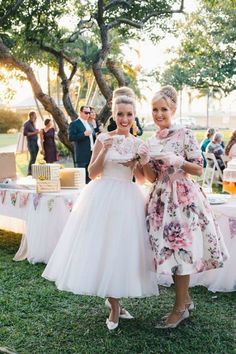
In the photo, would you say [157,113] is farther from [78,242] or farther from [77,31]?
[77,31]

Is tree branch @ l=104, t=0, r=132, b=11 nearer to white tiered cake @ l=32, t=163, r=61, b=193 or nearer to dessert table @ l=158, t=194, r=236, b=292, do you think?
white tiered cake @ l=32, t=163, r=61, b=193

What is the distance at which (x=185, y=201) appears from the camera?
3.20 metres

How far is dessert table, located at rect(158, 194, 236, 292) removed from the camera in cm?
402

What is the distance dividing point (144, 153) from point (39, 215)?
2105 mm

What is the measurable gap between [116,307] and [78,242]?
0.54m

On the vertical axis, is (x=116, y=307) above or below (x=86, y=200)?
below

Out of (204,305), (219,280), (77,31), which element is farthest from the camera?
(77,31)

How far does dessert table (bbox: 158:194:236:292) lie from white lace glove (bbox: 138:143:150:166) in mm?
1130

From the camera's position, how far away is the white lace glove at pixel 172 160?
3.07 metres

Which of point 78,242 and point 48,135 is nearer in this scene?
point 78,242

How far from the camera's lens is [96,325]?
346cm

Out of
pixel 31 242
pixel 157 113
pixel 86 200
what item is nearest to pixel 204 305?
pixel 86 200
